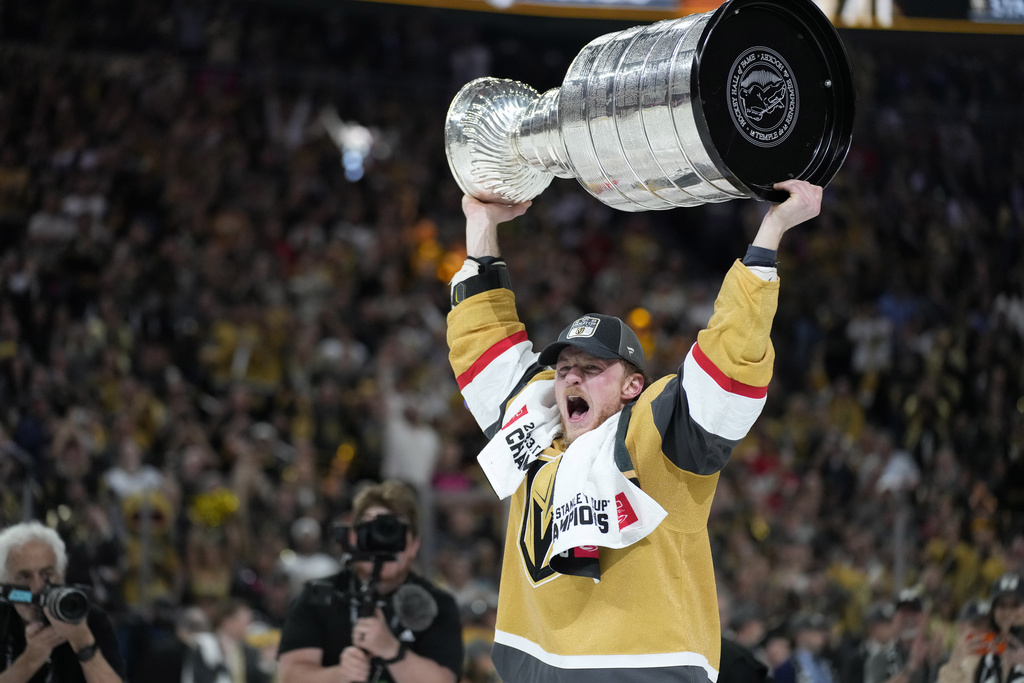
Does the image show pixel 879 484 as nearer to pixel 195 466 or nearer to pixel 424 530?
pixel 424 530

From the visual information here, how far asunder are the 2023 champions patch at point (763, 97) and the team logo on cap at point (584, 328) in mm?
696

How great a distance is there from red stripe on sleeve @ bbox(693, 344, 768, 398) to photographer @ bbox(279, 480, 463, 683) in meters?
1.73

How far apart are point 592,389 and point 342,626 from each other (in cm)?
164

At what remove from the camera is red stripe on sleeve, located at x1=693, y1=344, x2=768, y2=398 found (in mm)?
2973

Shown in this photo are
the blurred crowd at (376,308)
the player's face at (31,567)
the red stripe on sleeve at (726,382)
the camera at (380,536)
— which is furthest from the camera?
the blurred crowd at (376,308)

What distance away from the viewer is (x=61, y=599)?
3928mm

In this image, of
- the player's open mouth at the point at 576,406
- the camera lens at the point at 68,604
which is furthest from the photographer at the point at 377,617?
the player's open mouth at the point at 576,406

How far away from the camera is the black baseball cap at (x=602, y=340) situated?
3420 mm

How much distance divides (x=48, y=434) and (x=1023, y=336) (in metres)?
7.40

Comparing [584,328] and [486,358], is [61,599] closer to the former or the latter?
[486,358]

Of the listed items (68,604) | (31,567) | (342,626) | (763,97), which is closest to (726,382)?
(763,97)

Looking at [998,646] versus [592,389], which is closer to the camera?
[592,389]

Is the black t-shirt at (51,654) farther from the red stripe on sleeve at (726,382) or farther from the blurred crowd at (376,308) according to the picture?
the red stripe on sleeve at (726,382)

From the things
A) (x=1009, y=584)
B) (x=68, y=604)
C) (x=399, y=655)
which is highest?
(x=68, y=604)
